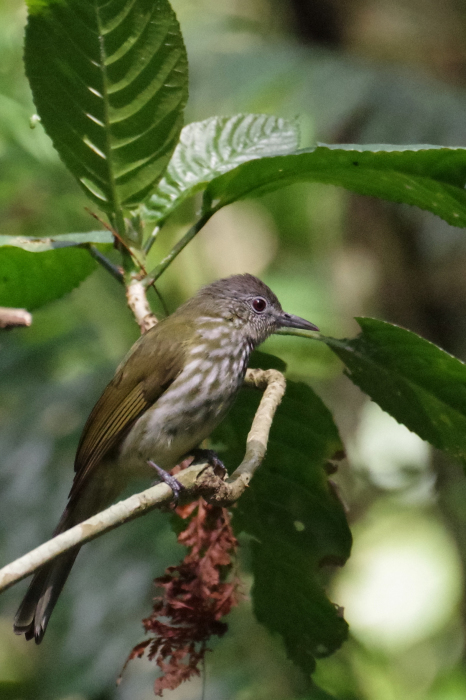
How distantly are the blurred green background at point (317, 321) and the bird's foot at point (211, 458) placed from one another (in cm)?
57

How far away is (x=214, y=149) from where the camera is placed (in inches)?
101

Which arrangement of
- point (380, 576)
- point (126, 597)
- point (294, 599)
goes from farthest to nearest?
1. point (380, 576)
2. point (126, 597)
3. point (294, 599)

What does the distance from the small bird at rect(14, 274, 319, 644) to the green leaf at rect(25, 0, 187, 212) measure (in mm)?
505

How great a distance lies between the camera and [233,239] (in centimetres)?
687

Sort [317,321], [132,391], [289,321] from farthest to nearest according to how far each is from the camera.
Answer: [317,321], [289,321], [132,391]

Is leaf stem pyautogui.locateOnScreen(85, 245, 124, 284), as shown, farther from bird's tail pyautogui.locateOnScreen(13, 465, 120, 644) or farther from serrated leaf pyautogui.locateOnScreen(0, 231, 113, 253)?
bird's tail pyautogui.locateOnScreen(13, 465, 120, 644)

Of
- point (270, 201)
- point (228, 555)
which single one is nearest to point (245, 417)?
point (228, 555)

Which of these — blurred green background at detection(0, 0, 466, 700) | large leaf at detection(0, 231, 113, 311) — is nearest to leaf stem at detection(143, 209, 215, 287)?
large leaf at detection(0, 231, 113, 311)

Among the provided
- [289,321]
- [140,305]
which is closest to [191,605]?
[140,305]

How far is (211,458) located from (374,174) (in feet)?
3.40

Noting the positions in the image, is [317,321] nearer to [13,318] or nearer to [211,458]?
[211,458]

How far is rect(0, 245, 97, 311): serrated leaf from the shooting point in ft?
7.34

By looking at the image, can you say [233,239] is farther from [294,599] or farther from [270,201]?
[294,599]

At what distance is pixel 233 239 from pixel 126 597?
173 inches
